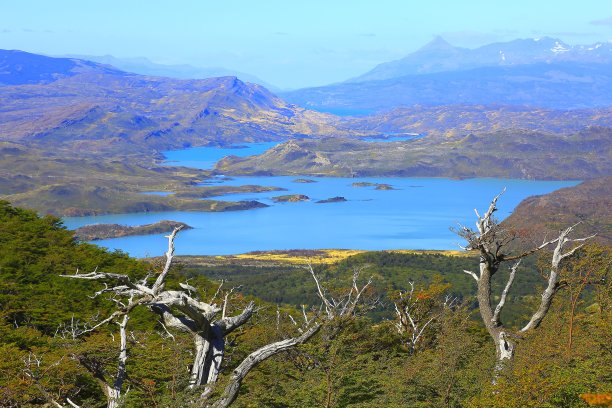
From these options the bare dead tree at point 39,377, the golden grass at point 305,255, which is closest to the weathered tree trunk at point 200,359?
the bare dead tree at point 39,377

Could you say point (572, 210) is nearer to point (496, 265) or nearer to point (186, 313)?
point (496, 265)

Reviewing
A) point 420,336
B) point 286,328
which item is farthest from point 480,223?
point 420,336

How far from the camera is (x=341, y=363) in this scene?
→ 17.5 metres

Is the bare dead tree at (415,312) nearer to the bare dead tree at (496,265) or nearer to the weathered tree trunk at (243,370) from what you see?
the bare dead tree at (496,265)

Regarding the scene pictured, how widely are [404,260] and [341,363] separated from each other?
249ft

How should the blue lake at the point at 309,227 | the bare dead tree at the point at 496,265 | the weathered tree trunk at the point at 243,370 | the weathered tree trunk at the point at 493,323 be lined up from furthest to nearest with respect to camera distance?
the blue lake at the point at 309,227 < the weathered tree trunk at the point at 493,323 < the bare dead tree at the point at 496,265 < the weathered tree trunk at the point at 243,370

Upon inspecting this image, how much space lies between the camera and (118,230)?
6206 inches

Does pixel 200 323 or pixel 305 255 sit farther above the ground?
pixel 200 323

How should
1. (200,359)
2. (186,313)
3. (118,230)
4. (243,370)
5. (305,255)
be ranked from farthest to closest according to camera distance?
1. (118,230)
2. (305,255)
3. (200,359)
4. (243,370)
5. (186,313)

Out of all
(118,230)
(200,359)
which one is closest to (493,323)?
(200,359)

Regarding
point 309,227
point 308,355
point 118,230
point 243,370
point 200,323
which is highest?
point 200,323

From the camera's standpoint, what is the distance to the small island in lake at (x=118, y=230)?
15225 centimetres

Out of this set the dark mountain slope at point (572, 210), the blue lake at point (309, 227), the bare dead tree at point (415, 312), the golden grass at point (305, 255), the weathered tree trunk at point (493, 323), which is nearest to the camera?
the weathered tree trunk at point (493, 323)

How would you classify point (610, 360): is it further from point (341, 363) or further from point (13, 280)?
point (13, 280)
